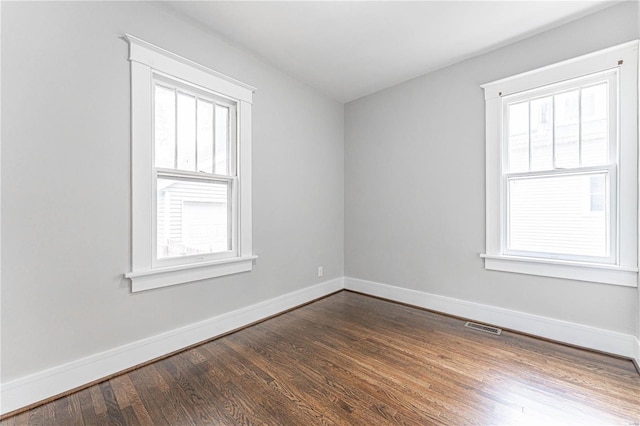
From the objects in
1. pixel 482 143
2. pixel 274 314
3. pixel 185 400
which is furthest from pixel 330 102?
pixel 185 400

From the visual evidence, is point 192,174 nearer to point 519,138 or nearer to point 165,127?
point 165,127

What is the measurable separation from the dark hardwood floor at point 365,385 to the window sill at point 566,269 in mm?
590

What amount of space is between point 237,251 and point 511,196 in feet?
9.10

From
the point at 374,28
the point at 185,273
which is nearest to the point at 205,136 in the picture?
the point at 185,273

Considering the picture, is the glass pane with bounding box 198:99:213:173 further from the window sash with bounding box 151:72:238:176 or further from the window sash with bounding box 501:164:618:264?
the window sash with bounding box 501:164:618:264

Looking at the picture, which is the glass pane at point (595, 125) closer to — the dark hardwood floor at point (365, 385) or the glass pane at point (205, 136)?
the dark hardwood floor at point (365, 385)

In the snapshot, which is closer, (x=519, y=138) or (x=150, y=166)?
(x=150, y=166)

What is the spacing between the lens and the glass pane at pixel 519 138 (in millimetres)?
2633

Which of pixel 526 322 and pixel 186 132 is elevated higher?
pixel 186 132

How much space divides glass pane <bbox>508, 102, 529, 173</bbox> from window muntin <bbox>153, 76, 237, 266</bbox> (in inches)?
108

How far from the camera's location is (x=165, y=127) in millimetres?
2271

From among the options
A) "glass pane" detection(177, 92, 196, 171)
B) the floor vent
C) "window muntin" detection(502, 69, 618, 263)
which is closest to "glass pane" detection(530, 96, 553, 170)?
"window muntin" detection(502, 69, 618, 263)

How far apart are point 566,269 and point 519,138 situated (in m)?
1.26

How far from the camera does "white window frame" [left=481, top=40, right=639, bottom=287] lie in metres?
2.10
